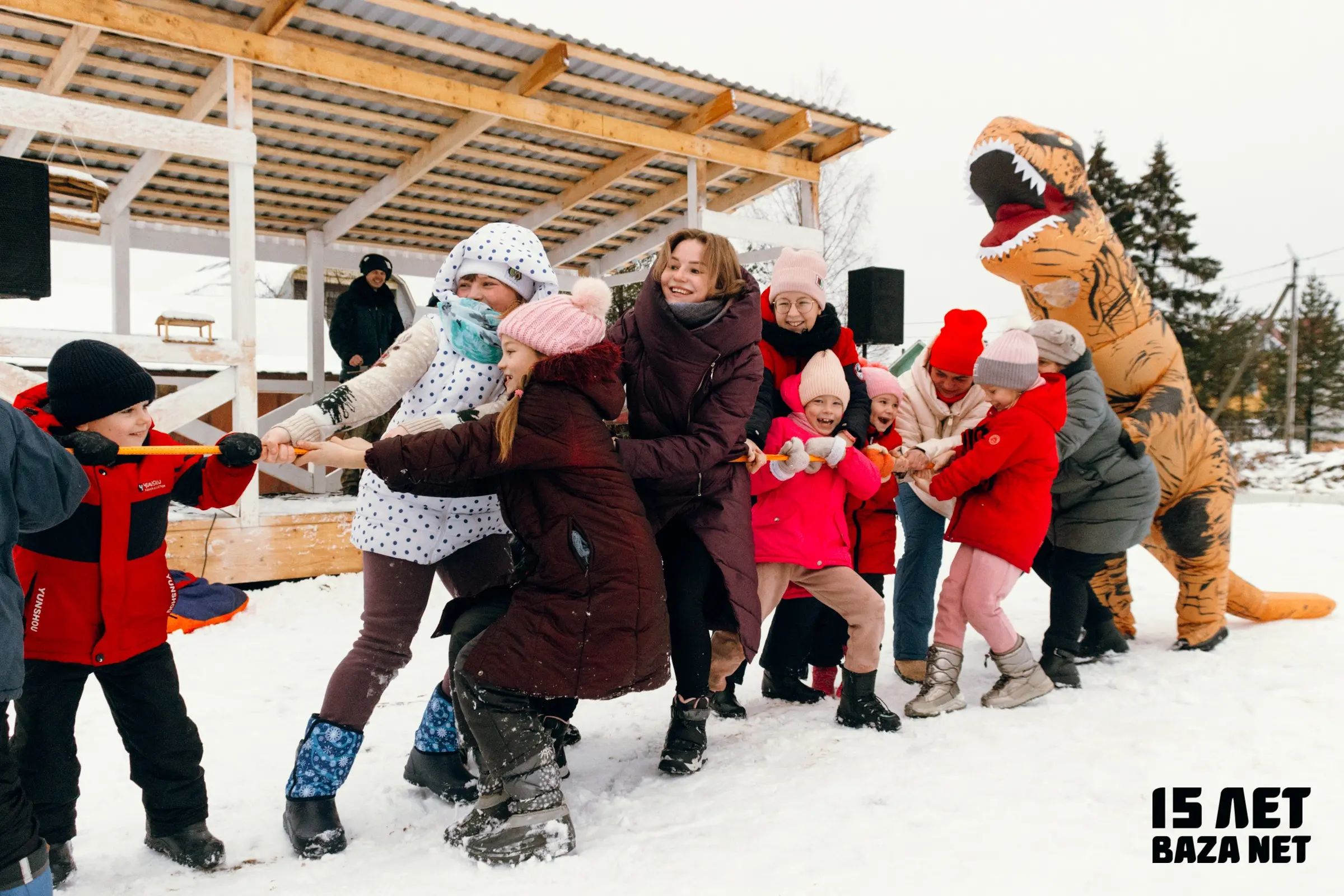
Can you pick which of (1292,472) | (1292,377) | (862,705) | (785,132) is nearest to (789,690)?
(862,705)

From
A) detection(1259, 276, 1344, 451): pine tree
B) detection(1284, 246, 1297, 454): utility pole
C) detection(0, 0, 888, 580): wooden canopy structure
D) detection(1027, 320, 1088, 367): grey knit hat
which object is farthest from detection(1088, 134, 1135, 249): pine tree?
detection(1027, 320, 1088, 367): grey knit hat

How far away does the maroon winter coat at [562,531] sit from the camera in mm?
2287

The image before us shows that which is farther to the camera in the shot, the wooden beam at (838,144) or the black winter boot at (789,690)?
the wooden beam at (838,144)

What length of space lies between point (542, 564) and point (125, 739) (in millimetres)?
1136

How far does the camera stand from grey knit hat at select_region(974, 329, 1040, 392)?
344 centimetres

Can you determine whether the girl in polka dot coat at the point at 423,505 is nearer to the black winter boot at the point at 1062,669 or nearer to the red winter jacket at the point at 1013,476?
the red winter jacket at the point at 1013,476

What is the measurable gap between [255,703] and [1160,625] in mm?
4499

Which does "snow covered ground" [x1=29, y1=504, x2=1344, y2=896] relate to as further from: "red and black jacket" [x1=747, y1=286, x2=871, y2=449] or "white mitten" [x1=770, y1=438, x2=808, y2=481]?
"red and black jacket" [x1=747, y1=286, x2=871, y2=449]

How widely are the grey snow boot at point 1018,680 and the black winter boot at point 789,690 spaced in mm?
634

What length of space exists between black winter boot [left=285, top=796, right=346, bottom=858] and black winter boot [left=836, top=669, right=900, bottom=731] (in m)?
1.68

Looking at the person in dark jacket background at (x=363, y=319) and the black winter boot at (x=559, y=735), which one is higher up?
the person in dark jacket background at (x=363, y=319)

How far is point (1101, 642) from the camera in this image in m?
4.32

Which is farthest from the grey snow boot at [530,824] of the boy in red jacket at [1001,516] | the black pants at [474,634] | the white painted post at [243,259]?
the white painted post at [243,259]

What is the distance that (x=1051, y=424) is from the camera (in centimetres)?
348
